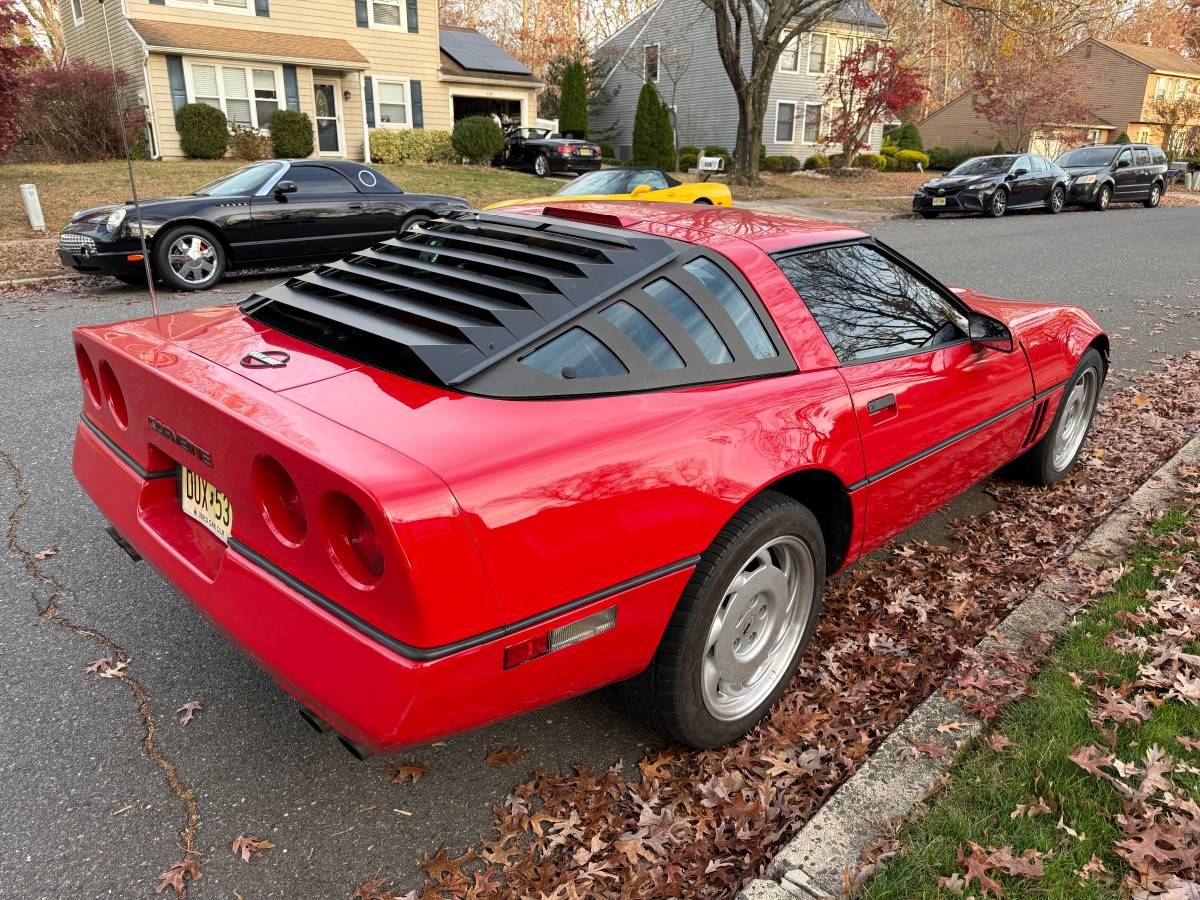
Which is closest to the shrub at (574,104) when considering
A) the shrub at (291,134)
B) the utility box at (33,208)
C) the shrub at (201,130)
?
the shrub at (291,134)

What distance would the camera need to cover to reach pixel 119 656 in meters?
2.95

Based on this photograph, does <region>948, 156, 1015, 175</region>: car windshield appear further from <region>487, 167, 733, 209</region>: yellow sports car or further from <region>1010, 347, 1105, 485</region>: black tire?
<region>1010, 347, 1105, 485</region>: black tire

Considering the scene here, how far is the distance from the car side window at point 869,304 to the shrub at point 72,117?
865 inches

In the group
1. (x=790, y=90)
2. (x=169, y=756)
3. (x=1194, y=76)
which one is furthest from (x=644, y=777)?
(x=1194, y=76)

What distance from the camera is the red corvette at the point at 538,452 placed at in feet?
6.21

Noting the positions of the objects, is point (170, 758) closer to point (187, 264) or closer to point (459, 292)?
point (459, 292)

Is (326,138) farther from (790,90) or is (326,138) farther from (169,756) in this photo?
(169,756)

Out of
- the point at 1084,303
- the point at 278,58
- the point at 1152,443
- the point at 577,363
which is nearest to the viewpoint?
the point at 577,363

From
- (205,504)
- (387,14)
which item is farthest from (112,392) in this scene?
(387,14)

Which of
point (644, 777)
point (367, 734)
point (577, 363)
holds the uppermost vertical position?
point (577, 363)

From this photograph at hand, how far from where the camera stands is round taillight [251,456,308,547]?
2047mm

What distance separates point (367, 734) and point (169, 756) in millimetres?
1014

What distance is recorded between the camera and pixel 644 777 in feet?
8.22

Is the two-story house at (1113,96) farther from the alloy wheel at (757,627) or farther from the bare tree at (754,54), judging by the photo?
the alloy wheel at (757,627)
